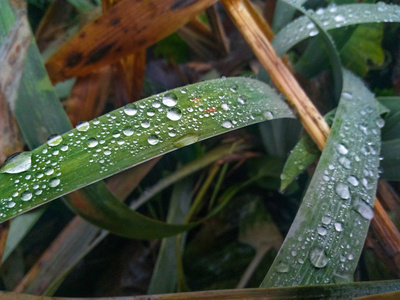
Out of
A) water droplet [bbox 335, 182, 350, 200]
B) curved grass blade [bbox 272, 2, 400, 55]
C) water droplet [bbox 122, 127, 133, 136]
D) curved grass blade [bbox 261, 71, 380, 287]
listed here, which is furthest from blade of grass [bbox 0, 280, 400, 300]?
curved grass blade [bbox 272, 2, 400, 55]

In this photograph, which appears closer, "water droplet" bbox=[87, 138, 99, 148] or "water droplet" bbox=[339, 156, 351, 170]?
"water droplet" bbox=[87, 138, 99, 148]

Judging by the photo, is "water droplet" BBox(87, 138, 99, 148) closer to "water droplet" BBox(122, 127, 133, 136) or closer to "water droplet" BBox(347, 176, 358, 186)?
"water droplet" BBox(122, 127, 133, 136)

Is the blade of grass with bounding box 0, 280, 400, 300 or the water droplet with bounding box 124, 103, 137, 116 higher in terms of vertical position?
the water droplet with bounding box 124, 103, 137, 116

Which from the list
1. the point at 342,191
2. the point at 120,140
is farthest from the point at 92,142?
the point at 342,191

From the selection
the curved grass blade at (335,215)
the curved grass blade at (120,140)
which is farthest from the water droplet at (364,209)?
the curved grass blade at (120,140)

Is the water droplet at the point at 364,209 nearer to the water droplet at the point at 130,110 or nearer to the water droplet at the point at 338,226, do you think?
the water droplet at the point at 338,226

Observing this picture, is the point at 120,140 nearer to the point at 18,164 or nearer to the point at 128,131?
the point at 128,131

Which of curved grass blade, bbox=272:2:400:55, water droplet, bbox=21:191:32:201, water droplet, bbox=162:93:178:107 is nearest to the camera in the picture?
water droplet, bbox=21:191:32:201
